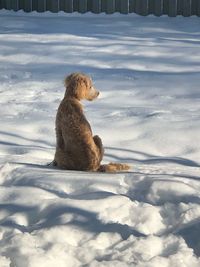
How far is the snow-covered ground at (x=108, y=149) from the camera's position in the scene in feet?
11.4

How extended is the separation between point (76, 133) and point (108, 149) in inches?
54.0

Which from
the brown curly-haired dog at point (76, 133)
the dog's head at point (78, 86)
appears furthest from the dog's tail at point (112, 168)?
the dog's head at point (78, 86)

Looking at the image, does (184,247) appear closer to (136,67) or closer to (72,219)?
(72,219)

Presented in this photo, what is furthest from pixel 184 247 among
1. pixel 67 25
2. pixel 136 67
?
pixel 67 25

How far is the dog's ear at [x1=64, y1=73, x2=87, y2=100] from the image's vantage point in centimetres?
442

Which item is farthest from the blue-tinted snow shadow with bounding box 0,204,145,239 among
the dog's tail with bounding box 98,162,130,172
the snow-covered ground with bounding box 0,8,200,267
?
the dog's tail with bounding box 98,162,130,172

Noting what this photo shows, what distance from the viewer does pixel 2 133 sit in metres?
6.01

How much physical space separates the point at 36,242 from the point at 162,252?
746mm

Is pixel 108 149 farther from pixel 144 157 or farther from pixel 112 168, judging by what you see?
pixel 112 168

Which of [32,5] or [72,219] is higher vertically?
[32,5]

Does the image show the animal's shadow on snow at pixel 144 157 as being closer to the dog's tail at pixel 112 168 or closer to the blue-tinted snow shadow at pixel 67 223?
the dog's tail at pixel 112 168

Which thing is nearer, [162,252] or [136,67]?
[162,252]

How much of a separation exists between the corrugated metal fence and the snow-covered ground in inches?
44.6

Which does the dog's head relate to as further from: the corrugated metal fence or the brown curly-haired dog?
the corrugated metal fence
